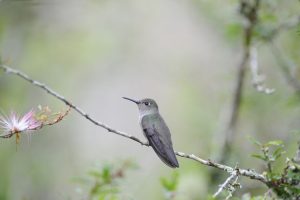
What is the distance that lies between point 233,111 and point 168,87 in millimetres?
5086

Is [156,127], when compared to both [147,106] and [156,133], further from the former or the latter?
[147,106]

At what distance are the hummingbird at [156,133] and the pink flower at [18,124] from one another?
2.81ft

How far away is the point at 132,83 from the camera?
13281 millimetres

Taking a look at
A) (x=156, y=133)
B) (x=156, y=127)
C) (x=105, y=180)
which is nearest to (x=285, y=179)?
(x=156, y=133)

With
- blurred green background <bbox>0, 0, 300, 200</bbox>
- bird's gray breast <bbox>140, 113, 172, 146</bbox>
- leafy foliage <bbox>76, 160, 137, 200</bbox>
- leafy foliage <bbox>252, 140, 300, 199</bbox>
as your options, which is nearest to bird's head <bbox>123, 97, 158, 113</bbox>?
bird's gray breast <bbox>140, 113, 172, 146</bbox>

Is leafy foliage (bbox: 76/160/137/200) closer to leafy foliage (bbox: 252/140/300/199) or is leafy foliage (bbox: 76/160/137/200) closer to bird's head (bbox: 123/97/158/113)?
bird's head (bbox: 123/97/158/113)

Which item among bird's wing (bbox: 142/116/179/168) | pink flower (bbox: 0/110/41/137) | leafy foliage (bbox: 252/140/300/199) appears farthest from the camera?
bird's wing (bbox: 142/116/179/168)

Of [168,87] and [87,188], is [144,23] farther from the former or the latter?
[87,188]

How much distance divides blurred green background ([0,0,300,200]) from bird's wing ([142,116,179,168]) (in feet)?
4.88

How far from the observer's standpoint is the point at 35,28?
9703 millimetres

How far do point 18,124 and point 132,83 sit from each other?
9.83m

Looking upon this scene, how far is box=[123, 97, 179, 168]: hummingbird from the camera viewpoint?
387 cm

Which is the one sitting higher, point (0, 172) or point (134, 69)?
point (134, 69)

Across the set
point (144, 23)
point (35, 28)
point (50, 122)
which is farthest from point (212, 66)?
point (50, 122)
